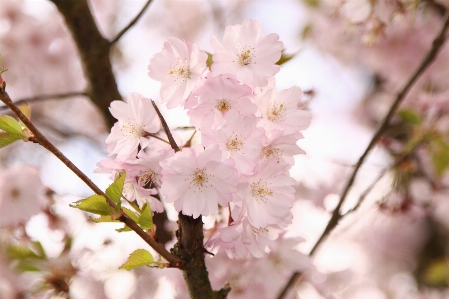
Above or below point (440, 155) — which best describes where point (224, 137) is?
below

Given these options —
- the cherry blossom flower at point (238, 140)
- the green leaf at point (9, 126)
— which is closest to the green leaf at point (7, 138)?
the green leaf at point (9, 126)

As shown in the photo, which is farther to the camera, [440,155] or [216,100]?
[440,155]

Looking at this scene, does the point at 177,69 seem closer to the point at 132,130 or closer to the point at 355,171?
the point at 132,130

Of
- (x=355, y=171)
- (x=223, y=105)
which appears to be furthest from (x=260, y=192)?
(x=355, y=171)

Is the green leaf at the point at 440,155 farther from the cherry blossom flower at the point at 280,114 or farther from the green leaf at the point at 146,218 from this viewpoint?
the green leaf at the point at 146,218

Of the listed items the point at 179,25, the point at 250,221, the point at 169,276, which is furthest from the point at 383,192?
the point at 179,25

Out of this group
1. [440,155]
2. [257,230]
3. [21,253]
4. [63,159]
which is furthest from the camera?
[440,155]

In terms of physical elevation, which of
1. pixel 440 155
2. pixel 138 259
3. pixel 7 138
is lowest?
pixel 138 259

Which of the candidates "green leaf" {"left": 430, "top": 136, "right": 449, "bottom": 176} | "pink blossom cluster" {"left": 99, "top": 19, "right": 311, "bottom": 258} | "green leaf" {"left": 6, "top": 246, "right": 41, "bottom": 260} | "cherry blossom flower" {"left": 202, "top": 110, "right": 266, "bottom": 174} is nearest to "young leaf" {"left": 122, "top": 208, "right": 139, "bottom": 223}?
"pink blossom cluster" {"left": 99, "top": 19, "right": 311, "bottom": 258}
